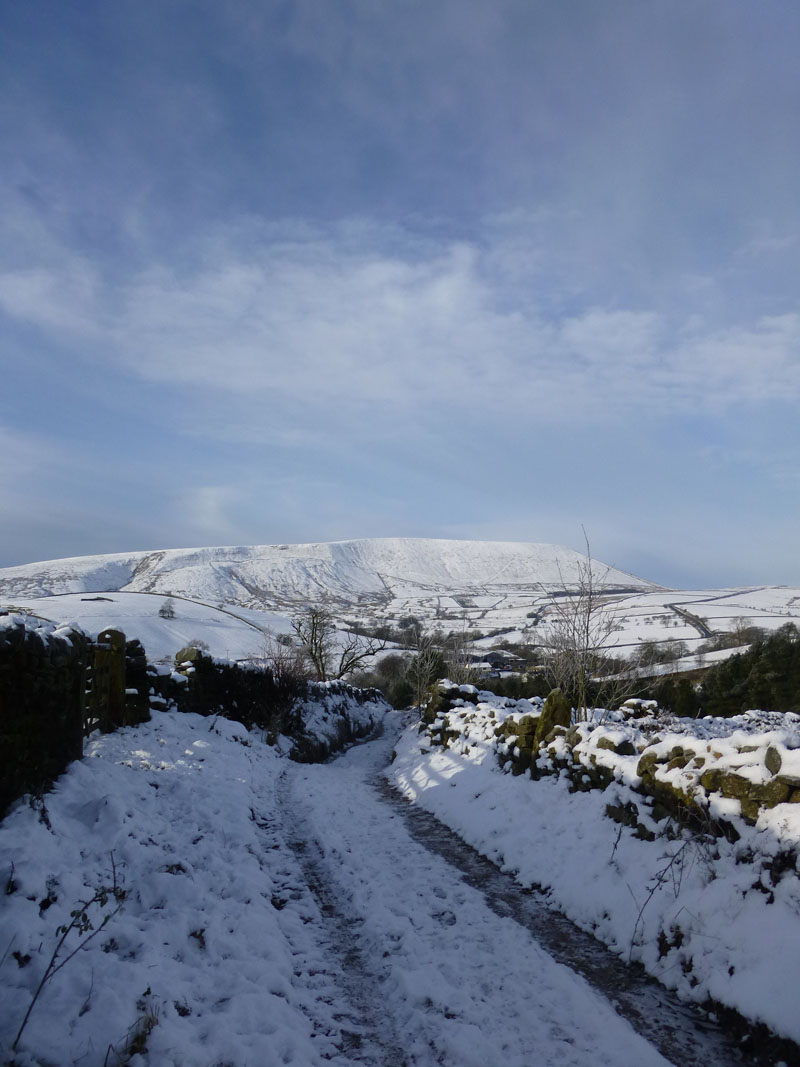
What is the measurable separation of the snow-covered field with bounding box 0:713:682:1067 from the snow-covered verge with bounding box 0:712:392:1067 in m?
0.01

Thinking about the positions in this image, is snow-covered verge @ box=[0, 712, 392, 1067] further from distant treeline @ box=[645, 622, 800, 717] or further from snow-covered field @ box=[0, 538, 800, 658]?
distant treeline @ box=[645, 622, 800, 717]

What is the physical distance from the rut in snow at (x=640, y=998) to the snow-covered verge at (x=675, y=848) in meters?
0.12

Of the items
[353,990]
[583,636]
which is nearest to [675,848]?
[353,990]

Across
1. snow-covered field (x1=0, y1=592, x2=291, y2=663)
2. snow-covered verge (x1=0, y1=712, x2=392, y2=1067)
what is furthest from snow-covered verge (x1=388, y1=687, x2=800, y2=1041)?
snow-covered field (x1=0, y1=592, x2=291, y2=663)

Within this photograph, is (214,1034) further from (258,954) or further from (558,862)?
(558,862)

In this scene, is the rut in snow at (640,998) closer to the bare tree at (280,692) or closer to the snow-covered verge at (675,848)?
the snow-covered verge at (675,848)

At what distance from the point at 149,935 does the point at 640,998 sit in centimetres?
392

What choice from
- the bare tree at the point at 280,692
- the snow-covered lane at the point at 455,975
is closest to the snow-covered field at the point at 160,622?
the bare tree at the point at 280,692

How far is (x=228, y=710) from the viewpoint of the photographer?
1636 cm

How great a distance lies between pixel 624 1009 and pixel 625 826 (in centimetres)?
236

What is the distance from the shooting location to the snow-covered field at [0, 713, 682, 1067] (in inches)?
141

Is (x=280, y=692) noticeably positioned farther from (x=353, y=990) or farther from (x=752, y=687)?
(x=752, y=687)

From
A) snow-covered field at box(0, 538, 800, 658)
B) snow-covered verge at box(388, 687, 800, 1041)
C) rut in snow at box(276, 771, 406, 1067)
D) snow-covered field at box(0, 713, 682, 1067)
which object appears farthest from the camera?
snow-covered field at box(0, 538, 800, 658)

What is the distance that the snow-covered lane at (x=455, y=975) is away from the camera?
4.04 meters
